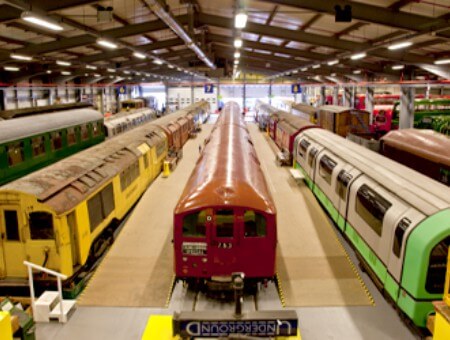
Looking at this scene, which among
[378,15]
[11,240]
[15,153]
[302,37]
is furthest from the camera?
[302,37]

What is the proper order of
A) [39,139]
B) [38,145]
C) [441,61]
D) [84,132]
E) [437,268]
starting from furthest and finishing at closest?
[84,132], [441,61], [39,139], [38,145], [437,268]

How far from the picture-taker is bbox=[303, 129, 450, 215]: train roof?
20.9 ft

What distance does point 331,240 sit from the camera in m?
10.0

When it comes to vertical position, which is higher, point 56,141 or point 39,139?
point 39,139

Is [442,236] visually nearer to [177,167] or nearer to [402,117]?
[177,167]

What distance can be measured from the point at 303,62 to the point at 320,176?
18.3 meters

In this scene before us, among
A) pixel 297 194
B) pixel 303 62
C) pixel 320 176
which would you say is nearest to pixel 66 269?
pixel 320 176

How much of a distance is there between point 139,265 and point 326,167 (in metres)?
6.30

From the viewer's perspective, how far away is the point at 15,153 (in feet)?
40.2

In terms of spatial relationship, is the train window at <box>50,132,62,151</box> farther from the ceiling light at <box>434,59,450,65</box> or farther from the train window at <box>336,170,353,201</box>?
the ceiling light at <box>434,59,450,65</box>

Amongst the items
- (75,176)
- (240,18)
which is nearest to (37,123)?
(75,176)

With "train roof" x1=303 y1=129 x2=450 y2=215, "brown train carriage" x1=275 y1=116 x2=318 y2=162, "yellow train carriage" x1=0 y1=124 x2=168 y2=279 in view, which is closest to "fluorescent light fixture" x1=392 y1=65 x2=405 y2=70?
"brown train carriage" x1=275 y1=116 x2=318 y2=162

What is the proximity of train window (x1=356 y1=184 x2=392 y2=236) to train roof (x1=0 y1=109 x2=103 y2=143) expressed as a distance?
10569mm

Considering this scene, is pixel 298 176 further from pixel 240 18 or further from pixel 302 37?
pixel 240 18
